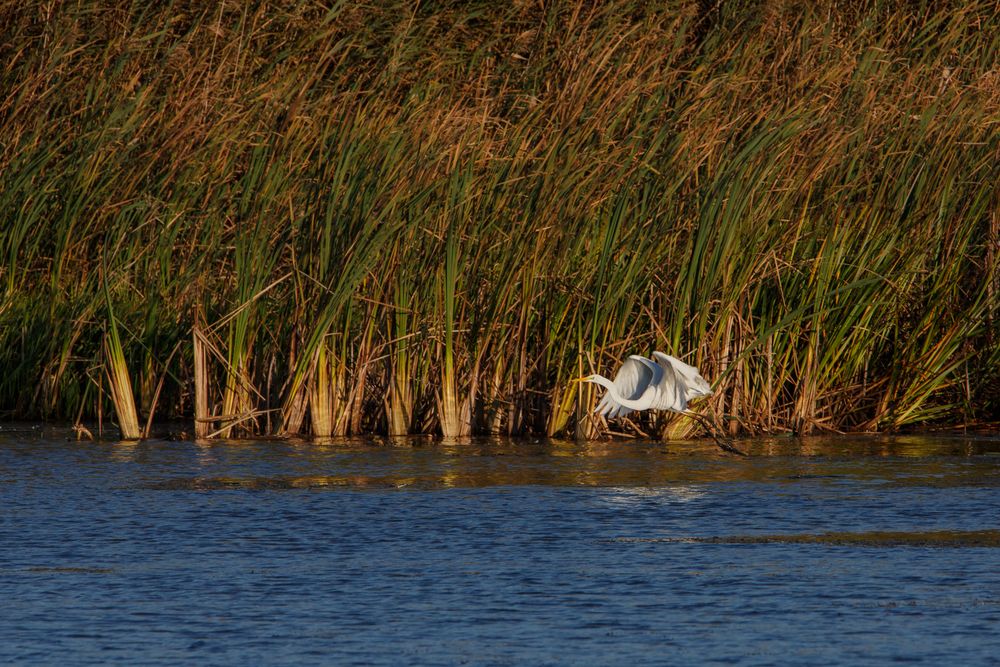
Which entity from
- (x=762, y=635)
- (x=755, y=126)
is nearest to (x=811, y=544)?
(x=762, y=635)

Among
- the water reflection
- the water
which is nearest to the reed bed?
the water reflection

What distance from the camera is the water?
474 centimetres

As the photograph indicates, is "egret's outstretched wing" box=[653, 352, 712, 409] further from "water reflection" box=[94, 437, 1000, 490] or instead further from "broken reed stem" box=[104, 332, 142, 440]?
"broken reed stem" box=[104, 332, 142, 440]

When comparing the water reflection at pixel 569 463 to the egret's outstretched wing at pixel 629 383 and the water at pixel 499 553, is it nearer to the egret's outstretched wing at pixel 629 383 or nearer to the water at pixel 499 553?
the water at pixel 499 553

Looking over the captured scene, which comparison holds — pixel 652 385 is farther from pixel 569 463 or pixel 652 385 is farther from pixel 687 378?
pixel 569 463

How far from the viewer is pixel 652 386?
8.14 m

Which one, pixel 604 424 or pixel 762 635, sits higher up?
pixel 604 424

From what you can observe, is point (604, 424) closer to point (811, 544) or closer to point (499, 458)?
point (499, 458)

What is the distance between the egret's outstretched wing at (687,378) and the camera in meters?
8.03

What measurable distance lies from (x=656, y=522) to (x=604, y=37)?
5225 millimetres

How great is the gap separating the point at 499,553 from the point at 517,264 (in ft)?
9.22

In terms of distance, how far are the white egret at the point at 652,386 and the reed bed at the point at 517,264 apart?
340 millimetres

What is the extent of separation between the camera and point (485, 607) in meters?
5.16

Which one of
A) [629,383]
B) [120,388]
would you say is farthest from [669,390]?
[120,388]
